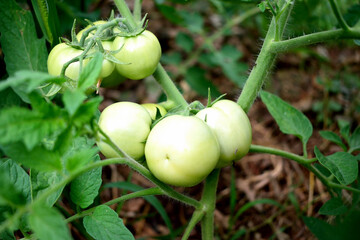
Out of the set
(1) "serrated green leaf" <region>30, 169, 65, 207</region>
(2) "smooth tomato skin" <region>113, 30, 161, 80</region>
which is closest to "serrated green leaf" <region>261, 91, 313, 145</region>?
(2) "smooth tomato skin" <region>113, 30, 161, 80</region>

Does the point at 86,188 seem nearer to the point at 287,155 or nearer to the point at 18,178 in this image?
the point at 18,178

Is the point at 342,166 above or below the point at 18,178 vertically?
below

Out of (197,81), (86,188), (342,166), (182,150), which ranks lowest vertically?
(197,81)

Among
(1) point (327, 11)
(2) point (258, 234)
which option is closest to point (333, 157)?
(2) point (258, 234)

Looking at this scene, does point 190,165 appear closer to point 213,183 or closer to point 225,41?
point 213,183

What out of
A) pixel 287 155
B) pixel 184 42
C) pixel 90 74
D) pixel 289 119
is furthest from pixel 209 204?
pixel 184 42

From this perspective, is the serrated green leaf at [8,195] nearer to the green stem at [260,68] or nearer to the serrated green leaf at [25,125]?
the serrated green leaf at [25,125]

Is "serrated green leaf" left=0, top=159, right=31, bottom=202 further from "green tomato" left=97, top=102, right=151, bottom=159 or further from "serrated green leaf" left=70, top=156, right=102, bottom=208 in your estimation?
"green tomato" left=97, top=102, right=151, bottom=159

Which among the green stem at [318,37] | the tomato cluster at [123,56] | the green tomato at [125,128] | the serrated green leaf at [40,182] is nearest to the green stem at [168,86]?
the tomato cluster at [123,56]
